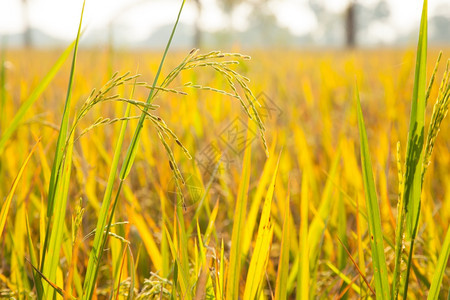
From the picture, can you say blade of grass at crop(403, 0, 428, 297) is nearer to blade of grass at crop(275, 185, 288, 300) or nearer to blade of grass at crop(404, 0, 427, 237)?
blade of grass at crop(404, 0, 427, 237)

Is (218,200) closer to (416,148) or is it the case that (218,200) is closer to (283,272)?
(283,272)

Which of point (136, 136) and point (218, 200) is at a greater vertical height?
point (136, 136)

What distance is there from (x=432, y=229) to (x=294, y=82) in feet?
8.16

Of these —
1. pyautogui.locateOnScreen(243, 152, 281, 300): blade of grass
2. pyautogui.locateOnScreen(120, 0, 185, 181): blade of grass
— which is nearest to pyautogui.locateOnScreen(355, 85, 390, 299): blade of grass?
pyautogui.locateOnScreen(243, 152, 281, 300): blade of grass

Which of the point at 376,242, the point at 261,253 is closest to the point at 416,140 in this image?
the point at 376,242

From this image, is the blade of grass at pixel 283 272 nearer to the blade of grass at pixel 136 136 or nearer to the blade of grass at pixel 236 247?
the blade of grass at pixel 236 247

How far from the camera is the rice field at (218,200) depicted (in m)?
0.45

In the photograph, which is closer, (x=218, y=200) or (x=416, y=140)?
(x=416, y=140)

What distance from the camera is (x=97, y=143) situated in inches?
48.9

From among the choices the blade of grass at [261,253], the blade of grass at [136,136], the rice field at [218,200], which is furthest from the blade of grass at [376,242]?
the blade of grass at [136,136]

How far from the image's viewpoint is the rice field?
17.9 inches

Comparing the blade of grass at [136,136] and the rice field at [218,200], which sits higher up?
the blade of grass at [136,136]

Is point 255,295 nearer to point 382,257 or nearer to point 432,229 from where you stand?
point 382,257

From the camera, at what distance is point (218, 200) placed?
2.22 ft
